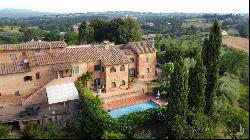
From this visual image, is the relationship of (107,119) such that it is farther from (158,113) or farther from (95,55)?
(95,55)

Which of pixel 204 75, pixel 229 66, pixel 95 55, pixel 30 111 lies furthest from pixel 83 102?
pixel 229 66

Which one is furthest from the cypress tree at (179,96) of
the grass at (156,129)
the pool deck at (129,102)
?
the pool deck at (129,102)

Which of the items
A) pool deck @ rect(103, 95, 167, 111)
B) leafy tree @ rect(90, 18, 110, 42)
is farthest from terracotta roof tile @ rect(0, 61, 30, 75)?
leafy tree @ rect(90, 18, 110, 42)

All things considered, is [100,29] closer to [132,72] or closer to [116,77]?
[132,72]

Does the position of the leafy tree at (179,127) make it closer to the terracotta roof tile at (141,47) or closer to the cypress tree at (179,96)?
the cypress tree at (179,96)

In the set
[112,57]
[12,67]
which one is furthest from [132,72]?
[12,67]

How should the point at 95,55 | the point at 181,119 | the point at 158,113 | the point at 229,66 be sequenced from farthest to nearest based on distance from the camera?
the point at 229,66
the point at 95,55
the point at 158,113
the point at 181,119
